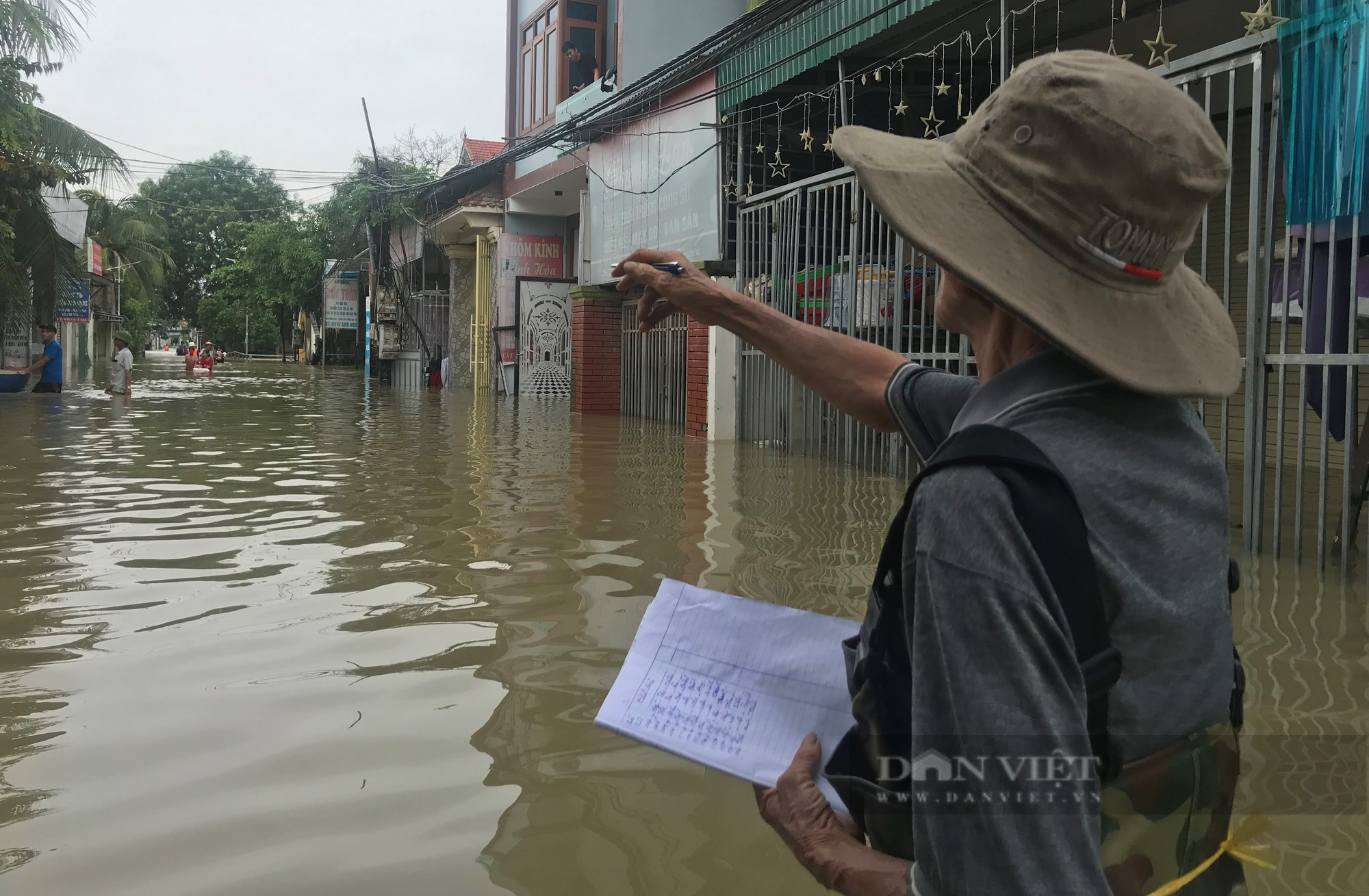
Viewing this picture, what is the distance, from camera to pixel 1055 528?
1069mm

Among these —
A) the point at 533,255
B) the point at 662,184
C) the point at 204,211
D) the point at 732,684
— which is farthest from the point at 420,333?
the point at 204,211

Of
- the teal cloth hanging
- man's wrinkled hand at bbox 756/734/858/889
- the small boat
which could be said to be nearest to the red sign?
the small boat

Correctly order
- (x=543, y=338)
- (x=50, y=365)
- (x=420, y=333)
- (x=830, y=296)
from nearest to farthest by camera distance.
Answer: (x=830, y=296), (x=50, y=365), (x=543, y=338), (x=420, y=333)

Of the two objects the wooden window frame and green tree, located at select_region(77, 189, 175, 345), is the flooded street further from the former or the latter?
green tree, located at select_region(77, 189, 175, 345)

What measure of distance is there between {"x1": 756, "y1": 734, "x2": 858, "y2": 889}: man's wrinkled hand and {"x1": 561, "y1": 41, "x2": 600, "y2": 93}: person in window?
19429 mm

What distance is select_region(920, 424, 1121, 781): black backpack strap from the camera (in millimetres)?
1065

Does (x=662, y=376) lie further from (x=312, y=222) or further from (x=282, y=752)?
(x=312, y=222)

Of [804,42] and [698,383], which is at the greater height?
[804,42]

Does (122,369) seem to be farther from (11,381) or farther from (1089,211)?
(1089,211)

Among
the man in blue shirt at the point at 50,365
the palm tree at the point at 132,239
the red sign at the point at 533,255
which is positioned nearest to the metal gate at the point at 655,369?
the red sign at the point at 533,255

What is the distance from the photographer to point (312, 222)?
173 ft

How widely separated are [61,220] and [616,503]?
23.0m

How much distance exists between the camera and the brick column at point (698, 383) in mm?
12734

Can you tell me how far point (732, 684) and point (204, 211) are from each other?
76.3 m
